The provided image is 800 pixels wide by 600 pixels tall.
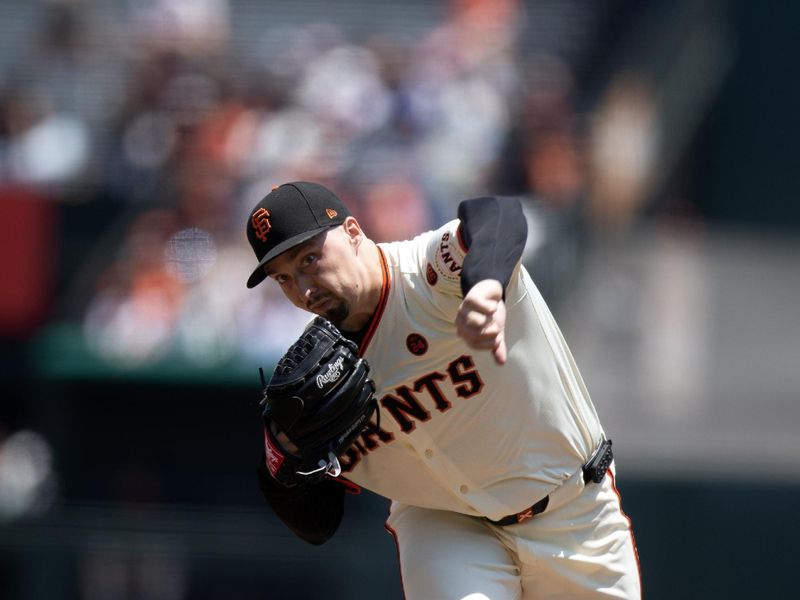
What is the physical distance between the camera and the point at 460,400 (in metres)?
3.36

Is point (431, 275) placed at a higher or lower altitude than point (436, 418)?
higher

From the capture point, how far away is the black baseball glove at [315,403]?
3104 mm

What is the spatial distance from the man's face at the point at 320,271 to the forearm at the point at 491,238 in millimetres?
319

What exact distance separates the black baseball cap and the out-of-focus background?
4521mm

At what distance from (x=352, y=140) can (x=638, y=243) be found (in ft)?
6.79

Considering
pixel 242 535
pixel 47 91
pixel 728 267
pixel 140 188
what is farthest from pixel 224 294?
pixel 728 267

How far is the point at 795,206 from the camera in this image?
10039 mm

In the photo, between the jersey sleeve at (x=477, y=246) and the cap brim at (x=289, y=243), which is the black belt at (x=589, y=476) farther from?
the cap brim at (x=289, y=243)

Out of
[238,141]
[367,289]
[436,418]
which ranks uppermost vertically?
[238,141]

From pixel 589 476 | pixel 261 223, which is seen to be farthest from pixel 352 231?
pixel 589 476

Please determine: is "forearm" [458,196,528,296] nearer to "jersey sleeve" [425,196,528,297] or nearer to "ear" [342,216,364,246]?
"jersey sleeve" [425,196,528,297]

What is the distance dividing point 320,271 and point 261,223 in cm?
19

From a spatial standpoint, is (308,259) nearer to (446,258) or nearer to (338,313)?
(338,313)

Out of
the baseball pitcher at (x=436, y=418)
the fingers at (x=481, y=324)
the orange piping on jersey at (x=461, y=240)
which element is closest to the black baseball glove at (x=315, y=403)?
the baseball pitcher at (x=436, y=418)
